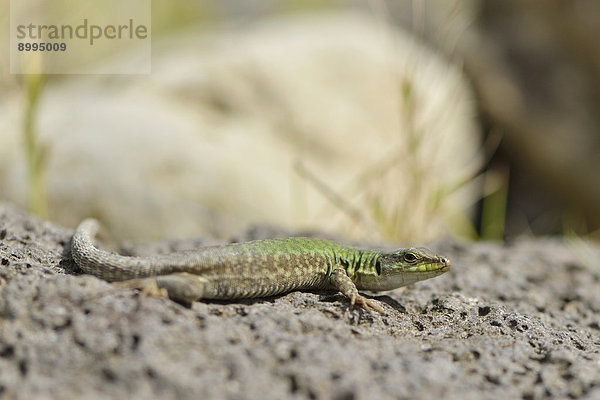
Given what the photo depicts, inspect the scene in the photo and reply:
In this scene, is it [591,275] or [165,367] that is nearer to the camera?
[165,367]

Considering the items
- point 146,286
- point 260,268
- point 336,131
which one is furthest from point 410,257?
point 336,131

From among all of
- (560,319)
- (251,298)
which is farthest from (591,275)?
(251,298)

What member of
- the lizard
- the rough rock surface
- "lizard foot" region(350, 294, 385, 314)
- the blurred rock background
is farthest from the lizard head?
the blurred rock background

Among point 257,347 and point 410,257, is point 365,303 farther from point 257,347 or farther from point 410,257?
point 257,347

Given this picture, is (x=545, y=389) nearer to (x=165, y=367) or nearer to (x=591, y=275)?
(x=165, y=367)

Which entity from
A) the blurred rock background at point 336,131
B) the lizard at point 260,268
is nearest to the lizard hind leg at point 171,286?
the lizard at point 260,268

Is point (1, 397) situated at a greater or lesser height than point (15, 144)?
lesser
